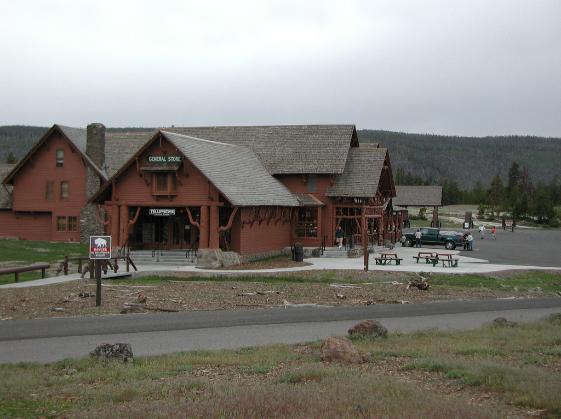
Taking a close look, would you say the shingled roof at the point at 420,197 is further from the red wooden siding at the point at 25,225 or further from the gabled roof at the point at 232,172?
the red wooden siding at the point at 25,225

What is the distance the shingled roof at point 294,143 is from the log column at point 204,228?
36.4 ft

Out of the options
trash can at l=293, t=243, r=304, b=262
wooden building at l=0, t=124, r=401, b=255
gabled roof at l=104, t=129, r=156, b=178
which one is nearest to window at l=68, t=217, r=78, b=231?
wooden building at l=0, t=124, r=401, b=255

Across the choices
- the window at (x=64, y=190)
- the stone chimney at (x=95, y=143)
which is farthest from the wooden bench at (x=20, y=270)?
the window at (x=64, y=190)

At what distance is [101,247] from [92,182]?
29.5 m

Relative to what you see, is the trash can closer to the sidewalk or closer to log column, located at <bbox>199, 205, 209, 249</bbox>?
the sidewalk

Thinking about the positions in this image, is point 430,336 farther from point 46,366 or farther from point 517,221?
point 517,221

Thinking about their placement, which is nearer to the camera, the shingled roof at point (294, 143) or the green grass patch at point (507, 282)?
the green grass patch at point (507, 282)

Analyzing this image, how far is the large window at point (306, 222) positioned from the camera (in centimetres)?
4594

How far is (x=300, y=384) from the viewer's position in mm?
10461

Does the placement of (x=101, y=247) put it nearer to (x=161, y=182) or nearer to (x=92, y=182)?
(x=161, y=182)

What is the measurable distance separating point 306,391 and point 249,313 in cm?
1087

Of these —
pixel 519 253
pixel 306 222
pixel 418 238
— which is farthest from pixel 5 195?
pixel 519 253

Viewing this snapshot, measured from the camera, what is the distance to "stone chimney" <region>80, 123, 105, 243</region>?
50250 mm

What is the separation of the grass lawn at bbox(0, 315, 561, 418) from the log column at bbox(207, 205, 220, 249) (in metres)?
21.5
